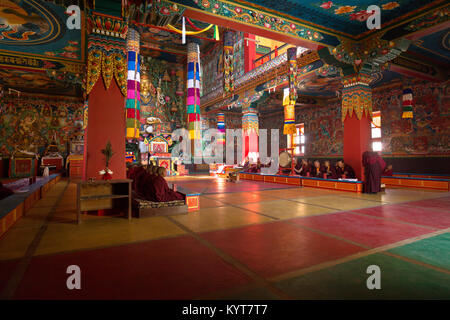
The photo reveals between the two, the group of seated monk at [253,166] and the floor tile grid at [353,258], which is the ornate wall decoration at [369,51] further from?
the group of seated monk at [253,166]

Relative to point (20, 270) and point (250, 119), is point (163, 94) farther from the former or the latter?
point (20, 270)

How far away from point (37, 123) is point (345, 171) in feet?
50.4

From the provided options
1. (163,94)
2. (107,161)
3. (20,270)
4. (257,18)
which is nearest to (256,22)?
(257,18)

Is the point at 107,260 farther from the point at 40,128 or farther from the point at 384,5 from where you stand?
the point at 40,128

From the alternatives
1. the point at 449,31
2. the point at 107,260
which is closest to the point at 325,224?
the point at 107,260

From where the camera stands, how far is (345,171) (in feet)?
25.5

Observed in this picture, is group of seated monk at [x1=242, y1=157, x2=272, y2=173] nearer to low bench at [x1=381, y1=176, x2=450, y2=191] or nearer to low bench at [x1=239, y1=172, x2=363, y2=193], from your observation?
low bench at [x1=239, y1=172, x2=363, y2=193]

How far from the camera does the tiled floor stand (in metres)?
1.86

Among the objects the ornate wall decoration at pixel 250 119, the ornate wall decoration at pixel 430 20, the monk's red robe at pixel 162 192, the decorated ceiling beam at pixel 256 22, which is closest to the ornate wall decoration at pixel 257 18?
the decorated ceiling beam at pixel 256 22

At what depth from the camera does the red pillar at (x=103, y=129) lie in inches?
178

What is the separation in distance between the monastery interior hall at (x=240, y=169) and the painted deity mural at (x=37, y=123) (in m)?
0.06

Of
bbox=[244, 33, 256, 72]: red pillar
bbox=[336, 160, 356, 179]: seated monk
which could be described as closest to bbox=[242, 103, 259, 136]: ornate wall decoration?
bbox=[244, 33, 256, 72]: red pillar

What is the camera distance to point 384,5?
570cm

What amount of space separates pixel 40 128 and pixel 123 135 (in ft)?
39.3
